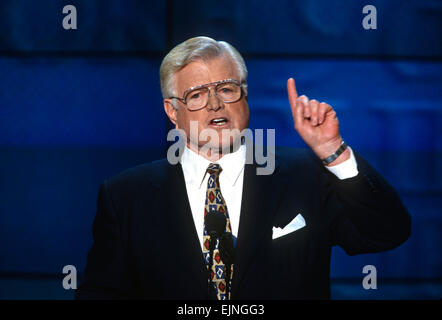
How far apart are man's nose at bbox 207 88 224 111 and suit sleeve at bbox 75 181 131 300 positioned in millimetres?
466

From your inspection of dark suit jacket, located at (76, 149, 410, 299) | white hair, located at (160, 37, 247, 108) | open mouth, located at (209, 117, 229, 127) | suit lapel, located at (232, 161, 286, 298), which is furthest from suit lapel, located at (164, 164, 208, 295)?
white hair, located at (160, 37, 247, 108)

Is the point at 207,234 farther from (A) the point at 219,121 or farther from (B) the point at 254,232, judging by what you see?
(A) the point at 219,121

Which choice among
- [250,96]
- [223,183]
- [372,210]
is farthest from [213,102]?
[250,96]

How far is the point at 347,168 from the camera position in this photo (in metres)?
1.28

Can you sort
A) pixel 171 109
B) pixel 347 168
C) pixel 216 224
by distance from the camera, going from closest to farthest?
pixel 216 224, pixel 347 168, pixel 171 109

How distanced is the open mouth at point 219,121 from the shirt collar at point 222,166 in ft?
0.33

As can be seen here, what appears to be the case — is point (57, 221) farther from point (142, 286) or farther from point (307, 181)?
point (307, 181)

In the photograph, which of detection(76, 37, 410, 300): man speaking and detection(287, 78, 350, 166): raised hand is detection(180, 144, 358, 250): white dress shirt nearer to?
detection(76, 37, 410, 300): man speaking

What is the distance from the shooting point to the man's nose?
1.47 m

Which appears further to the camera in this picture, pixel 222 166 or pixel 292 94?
pixel 222 166

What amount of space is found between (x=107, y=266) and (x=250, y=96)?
1152 mm

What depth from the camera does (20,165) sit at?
2.26 meters

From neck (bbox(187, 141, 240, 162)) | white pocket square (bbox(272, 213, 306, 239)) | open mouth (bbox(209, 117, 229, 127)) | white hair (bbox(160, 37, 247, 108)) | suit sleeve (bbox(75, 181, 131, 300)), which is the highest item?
white hair (bbox(160, 37, 247, 108))
